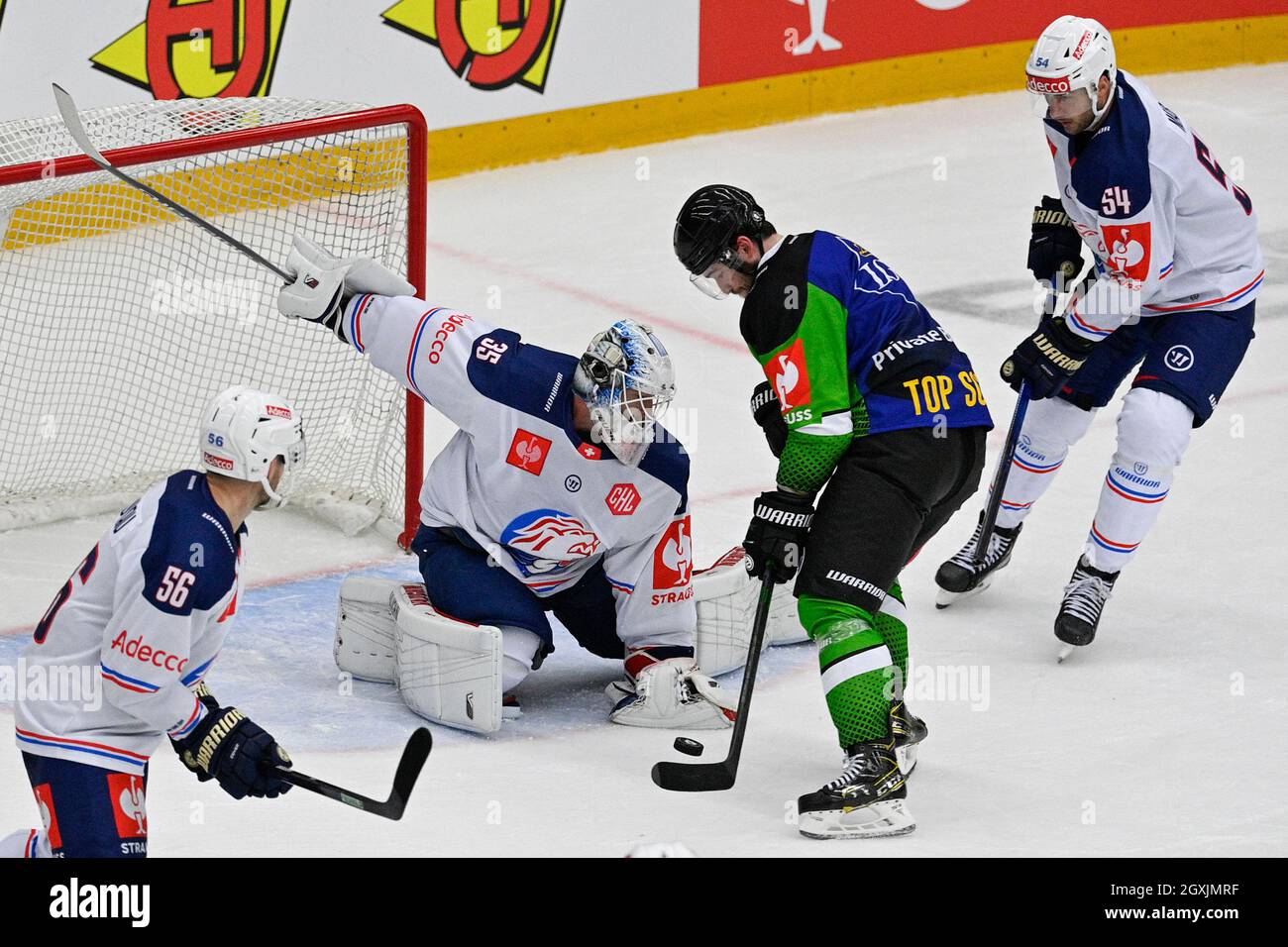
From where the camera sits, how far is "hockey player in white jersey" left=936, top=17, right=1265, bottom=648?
4.62 m

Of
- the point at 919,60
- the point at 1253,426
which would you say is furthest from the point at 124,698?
the point at 919,60

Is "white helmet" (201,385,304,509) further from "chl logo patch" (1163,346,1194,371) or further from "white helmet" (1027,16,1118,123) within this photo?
"chl logo patch" (1163,346,1194,371)

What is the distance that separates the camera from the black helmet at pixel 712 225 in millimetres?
3955

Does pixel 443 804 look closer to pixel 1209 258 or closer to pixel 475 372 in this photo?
pixel 475 372

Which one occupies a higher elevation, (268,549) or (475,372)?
(475,372)

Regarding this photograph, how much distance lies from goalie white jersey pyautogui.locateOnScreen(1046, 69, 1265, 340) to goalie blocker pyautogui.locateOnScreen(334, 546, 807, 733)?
3.29ft

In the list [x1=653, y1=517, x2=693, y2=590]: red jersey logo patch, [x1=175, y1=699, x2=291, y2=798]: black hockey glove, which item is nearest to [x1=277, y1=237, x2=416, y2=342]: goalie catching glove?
[x1=653, y1=517, x2=693, y2=590]: red jersey logo patch

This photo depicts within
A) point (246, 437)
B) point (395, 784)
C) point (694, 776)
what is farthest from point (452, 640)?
point (246, 437)

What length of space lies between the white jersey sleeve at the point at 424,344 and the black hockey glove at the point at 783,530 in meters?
0.78

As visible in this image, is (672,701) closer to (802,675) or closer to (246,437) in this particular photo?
(802,675)

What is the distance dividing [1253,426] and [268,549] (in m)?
3.05

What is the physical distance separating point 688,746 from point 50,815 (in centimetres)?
129

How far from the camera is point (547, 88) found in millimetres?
8688

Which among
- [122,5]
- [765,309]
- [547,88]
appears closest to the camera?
[765,309]
